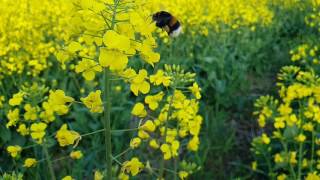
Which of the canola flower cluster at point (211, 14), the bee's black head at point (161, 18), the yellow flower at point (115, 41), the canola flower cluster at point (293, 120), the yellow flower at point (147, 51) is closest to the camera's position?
the yellow flower at point (115, 41)

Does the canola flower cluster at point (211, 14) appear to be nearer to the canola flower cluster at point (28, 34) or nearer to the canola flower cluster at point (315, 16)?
the canola flower cluster at point (315, 16)

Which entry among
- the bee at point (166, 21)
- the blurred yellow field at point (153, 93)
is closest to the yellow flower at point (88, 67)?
the blurred yellow field at point (153, 93)

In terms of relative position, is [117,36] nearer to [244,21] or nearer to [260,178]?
[260,178]

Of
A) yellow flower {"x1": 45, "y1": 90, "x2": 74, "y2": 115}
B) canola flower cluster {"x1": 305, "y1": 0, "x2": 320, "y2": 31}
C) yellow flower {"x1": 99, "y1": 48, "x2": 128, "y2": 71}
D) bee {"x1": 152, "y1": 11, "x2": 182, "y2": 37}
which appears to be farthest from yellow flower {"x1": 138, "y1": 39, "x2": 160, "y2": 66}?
canola flower cluster {"x1": 305, "y1": 0, "x2": 320, "y2": 31}

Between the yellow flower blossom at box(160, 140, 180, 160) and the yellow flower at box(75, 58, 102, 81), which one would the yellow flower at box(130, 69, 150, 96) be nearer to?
the yellow flower at box(75, 58, 102, 81)

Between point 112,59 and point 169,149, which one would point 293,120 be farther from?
point 112,59

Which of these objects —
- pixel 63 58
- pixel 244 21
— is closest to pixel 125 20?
pixel 63 58

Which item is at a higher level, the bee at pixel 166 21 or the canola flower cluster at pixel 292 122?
the bee at pixel 166 21

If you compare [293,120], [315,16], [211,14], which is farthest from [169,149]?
[315,16]
